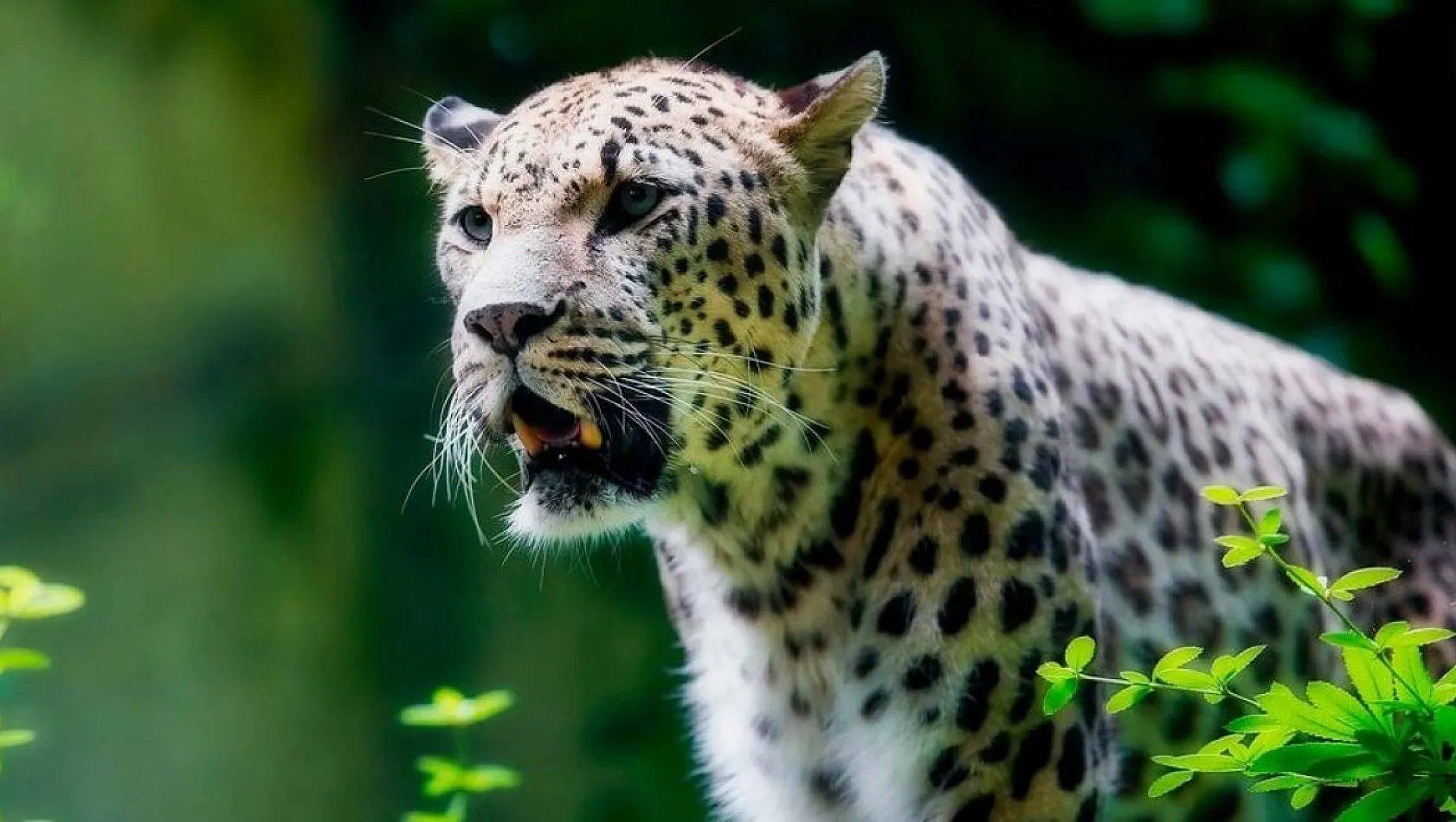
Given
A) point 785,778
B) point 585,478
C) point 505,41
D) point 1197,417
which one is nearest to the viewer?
point 585,478

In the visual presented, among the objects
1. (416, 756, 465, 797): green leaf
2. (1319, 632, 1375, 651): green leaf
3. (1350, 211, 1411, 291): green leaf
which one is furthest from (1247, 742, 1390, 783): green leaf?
(1350, 211, 1411, 291): green leaf

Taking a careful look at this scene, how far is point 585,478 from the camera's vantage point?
3.48 m

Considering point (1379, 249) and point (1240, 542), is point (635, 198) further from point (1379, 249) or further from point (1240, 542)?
point (1379, 249)

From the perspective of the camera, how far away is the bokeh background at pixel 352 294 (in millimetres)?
6855

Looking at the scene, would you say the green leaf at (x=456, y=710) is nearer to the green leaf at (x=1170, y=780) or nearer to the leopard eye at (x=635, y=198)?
the leopard eye at (x=635, y=198)

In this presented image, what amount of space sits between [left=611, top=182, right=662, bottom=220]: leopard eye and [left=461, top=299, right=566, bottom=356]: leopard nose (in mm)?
274

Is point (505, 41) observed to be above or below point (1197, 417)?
above

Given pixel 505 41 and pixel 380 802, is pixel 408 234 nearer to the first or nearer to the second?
pixel 505 41

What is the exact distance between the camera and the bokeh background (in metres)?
6.86

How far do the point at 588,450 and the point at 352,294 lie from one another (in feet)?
12.2

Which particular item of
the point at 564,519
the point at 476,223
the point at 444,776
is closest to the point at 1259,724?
the point at 564,519

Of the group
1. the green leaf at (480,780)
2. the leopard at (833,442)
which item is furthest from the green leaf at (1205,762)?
the green leaf at (480,780)

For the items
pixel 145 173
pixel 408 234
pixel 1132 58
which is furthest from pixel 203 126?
pixel 1132 58

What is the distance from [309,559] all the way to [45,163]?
1.70 metres
